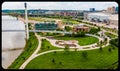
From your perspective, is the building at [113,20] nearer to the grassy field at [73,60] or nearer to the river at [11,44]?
the river at [11,44]

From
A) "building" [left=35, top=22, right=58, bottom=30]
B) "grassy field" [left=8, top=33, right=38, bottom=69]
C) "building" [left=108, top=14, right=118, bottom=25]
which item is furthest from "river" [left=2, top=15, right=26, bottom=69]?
"building" [left=108, top=14, right=118, bottom=25]

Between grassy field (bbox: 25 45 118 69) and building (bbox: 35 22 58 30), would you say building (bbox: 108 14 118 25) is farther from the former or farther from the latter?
grassy field (bbox: 25 45 118 69)

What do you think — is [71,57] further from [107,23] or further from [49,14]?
[49,14]

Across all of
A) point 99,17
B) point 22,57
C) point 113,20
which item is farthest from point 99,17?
point 22,57

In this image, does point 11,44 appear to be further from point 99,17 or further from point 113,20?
point 99,17

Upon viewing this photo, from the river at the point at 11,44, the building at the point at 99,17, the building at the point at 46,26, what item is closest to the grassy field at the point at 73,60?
the river at the point at 11,44

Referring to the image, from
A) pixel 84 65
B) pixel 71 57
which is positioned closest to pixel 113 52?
pixel 71 57

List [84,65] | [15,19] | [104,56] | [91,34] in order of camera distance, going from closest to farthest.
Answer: [84,65], [104,56], [91,34], [15,19]

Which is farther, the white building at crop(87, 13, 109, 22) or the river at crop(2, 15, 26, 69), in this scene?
the white building at crop(87, 13, 109, 22)
